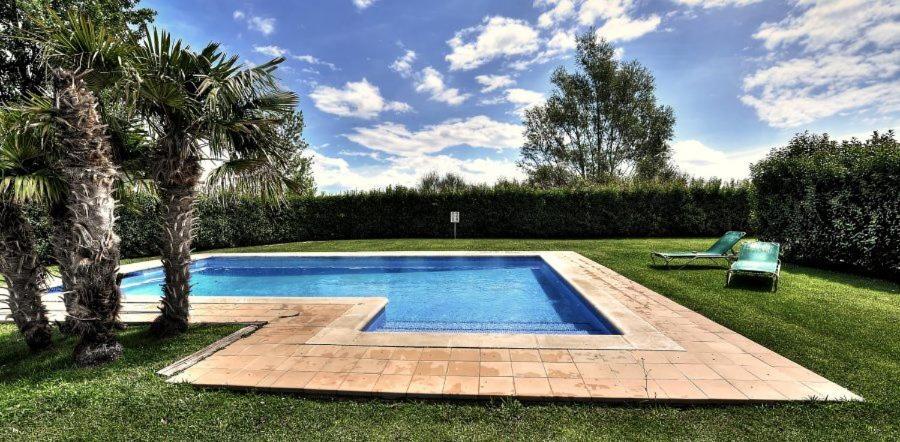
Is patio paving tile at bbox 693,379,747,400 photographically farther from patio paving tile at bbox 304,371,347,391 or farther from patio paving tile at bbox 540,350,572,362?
patio paving tile at bbox 304,371,347,391

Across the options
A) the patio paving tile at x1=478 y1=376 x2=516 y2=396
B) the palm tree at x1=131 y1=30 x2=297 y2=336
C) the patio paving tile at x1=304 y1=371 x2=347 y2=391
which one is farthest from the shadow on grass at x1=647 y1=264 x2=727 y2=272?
the palm tree at x1=131 y1=30 x2=297 y2=336

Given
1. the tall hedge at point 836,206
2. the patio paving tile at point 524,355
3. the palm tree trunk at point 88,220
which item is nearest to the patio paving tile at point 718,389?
the patio paving tile at point 524,355

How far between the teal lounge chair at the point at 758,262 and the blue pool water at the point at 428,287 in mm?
Result: 3216

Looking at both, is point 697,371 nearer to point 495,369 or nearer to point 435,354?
point 495,369

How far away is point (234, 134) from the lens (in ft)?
16.4

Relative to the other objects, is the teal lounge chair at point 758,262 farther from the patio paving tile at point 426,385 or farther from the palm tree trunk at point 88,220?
the palm tree trunk at point 88,220

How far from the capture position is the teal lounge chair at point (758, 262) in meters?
7.04

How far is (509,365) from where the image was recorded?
12.4ft

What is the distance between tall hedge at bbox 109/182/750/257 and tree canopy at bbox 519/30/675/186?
26.0ft

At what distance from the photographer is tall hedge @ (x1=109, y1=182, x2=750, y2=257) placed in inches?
709

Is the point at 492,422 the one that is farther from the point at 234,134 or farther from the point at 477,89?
the point at 477,89

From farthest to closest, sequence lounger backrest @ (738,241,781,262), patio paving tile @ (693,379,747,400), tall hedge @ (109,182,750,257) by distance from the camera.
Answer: tall hedge @ (109,182,750,257) < lounger backrest @ (738,241,781,262) < patio paving tile @ (693,379,747,400)

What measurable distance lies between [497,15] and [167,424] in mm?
15399

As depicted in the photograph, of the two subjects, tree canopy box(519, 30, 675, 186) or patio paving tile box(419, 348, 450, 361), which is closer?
patio paving tile box(419, 348, 450, 361)
